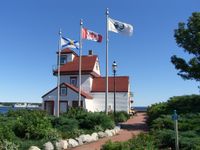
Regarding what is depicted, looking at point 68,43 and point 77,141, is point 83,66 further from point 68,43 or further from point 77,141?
point 77,141

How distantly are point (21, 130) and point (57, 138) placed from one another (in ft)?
6.50

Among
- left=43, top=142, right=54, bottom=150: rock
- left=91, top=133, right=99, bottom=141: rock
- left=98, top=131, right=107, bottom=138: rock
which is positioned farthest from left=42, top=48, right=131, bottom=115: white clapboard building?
left=43, top=142, right=54, bottom=150: rock

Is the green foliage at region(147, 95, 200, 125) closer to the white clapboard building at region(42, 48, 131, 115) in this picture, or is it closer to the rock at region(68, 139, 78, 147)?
the rock at region(68, 139, 78, 147)

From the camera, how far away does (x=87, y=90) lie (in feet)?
159

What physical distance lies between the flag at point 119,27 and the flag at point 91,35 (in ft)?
5.19

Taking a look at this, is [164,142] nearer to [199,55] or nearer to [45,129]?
[45,129]

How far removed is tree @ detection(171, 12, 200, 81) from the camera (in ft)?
86.8

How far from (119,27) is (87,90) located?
21.7 metres

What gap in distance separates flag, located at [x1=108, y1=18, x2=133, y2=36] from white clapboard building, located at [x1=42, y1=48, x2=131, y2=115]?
60.2 ft

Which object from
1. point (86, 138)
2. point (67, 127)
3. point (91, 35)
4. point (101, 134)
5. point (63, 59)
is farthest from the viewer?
point (63, 59)

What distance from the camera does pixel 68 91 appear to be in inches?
1805

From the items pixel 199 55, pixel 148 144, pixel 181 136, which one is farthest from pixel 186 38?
pixel 148 144

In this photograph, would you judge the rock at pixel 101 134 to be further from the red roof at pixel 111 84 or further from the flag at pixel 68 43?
the red roof at pixel 111 84

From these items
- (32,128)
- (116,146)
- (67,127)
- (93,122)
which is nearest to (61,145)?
(32,128)
